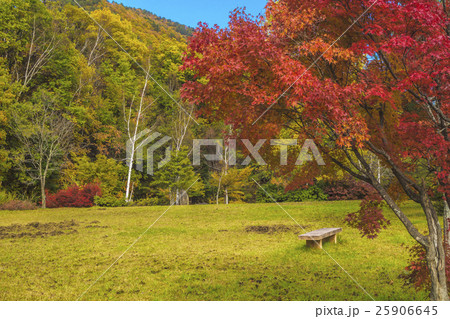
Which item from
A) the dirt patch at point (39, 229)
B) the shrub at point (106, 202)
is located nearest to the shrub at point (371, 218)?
the dirt patch at point (39, 229)

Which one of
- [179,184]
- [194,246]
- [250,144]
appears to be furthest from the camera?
[179,184]

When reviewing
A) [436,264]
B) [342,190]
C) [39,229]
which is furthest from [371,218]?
[342,190]

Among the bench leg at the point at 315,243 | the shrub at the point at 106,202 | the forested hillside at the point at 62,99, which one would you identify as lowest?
the bench leg at the point at 315,243

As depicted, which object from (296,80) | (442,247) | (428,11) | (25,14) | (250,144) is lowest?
(442,247)

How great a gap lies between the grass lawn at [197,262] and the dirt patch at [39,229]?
35mm

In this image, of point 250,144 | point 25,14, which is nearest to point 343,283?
point 250,144

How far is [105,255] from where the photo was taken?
354 inches

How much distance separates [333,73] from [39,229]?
12.5 meters

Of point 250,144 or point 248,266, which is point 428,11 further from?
point 248,266

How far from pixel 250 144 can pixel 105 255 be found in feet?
19.4

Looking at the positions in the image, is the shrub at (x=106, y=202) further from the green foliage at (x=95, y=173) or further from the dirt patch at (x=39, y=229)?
the dirt patch at (x=39, y=229)

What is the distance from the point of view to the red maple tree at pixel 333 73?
158 inches

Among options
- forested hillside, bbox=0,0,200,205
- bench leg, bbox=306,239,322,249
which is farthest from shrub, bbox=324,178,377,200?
bench leg, bbox=306,239,322,249

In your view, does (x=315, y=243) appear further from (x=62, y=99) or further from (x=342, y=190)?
(x=62, y=99)
